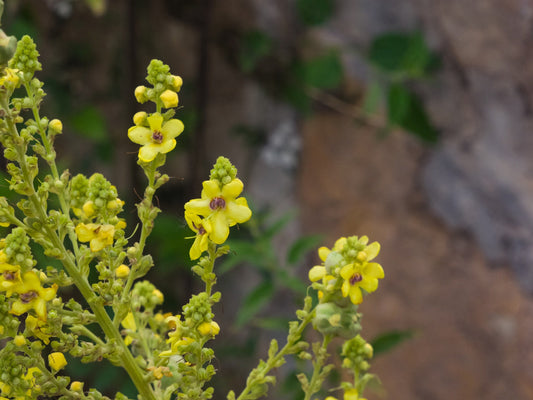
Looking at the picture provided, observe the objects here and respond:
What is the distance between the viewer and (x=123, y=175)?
1585 millimetres

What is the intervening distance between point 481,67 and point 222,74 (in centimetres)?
61

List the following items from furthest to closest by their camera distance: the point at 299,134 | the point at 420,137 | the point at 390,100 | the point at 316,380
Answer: the point at 299,134 → the point at 420,137 → the point at 390,100 → the point at 316,380

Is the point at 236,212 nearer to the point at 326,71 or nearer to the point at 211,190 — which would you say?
the point at 211,190

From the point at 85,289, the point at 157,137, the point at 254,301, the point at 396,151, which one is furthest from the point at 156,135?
the point at 396,151

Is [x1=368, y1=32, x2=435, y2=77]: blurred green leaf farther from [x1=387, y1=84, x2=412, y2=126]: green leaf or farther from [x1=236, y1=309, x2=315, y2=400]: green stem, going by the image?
[x1=236, y1=309, x2=315, y2=400]: green stem

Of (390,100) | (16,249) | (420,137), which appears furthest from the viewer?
(420,137)

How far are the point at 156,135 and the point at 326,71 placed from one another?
0.98 meters

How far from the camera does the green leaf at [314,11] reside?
1.35m

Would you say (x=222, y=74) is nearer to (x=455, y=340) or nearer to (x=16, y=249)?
(x=455, y=340)

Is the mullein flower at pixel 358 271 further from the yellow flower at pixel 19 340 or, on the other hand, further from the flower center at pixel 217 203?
the yellow flower at pixel 19 340

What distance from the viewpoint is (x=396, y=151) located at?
4.66ft

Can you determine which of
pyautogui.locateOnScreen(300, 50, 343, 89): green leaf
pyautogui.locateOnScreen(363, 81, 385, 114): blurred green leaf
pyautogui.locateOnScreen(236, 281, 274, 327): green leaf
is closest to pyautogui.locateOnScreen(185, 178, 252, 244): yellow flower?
pyautogui.locateOnScreen(236, 281, 274, 327): green leaf

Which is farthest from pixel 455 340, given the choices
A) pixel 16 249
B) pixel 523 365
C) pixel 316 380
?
pixel 16 249

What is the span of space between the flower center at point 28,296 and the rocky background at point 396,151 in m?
0.89
